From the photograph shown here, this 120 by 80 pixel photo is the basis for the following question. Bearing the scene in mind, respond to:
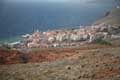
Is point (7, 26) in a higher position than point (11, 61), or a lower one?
higher

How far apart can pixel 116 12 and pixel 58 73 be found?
317ft

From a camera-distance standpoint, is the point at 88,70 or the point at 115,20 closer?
the point at 88,70

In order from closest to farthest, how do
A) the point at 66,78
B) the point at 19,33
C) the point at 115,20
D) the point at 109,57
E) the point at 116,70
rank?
the point at 66,78
the point at 116,70
the point at 109,57
the point at 115,20
the point at 19,33

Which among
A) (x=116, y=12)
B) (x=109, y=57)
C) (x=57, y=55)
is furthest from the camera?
(x=116, y=12)

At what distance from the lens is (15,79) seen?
2544 centimetres

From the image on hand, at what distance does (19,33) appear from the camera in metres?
107

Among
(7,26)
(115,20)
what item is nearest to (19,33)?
(7,26)

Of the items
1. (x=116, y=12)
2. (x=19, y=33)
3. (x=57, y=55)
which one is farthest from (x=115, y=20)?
(x=57, y=55)

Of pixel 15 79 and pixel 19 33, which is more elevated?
pixel 19 33

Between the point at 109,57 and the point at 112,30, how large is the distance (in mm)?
50550

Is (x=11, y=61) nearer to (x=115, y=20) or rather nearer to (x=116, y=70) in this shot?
(x=116, y=70)

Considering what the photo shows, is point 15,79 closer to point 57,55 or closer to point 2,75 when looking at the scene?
point 2,75

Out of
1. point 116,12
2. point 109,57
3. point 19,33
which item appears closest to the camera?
point 109,57

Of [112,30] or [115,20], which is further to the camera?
[115,20]
